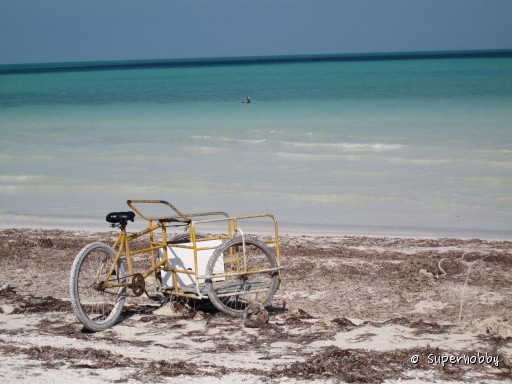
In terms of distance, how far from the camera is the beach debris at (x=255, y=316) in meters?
5.98

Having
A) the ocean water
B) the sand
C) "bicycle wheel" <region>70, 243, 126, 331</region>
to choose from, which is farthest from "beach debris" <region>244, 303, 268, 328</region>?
the ocean water

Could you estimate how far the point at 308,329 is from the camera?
5891 mm

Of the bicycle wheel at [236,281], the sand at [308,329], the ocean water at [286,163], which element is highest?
the ocean water at [286,163]

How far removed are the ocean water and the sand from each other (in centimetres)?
265

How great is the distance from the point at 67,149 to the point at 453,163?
11.7 metres

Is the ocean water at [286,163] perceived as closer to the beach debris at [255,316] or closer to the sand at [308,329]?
the sand at [308,329]

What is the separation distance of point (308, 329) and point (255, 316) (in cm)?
49

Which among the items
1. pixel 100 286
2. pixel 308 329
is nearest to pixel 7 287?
pixel 100 286

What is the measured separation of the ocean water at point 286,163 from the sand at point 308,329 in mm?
2649

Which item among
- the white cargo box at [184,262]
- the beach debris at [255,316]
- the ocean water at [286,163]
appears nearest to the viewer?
the beach debris at [255,316]

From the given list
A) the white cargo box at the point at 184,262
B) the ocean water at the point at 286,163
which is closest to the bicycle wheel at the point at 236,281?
the white cargo box at the point at 184,262

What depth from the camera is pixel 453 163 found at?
17812 millimetres

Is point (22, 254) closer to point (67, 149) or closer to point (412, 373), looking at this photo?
point (412, 373)

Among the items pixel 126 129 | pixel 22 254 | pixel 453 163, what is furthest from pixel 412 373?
pixel 126 129
